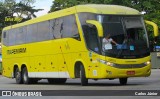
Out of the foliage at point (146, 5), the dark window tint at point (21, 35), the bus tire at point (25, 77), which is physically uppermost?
the foliage at point (146, 5)

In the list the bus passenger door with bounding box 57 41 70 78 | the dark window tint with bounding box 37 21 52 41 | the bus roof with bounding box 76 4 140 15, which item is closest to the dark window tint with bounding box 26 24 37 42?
the dark window tint with bounding box 37 21 52 41

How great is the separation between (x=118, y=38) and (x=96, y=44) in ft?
3.26

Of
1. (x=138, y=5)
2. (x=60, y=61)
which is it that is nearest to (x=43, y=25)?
(x=60, y=61)

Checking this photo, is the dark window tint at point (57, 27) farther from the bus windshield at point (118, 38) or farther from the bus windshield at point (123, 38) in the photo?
the bus windshield at point (123, 38)

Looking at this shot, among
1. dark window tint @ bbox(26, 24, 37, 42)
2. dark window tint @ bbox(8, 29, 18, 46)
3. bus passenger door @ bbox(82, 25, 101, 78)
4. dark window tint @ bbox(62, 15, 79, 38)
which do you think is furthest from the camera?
dark window tint @ bbox(8, 29, 18, 46)

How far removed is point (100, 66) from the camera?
21172mm

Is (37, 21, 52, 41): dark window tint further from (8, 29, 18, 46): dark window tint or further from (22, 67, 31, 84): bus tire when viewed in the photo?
(8, 29, 18, 46): dark window tint

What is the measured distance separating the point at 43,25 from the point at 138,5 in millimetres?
36993

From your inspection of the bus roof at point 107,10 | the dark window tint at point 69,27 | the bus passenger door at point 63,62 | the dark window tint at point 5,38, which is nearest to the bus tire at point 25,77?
the dark window tint at point 5,38

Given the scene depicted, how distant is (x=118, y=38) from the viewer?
70.2ft

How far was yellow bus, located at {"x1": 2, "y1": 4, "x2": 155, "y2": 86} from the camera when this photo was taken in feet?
69.5

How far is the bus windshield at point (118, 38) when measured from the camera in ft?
69.6

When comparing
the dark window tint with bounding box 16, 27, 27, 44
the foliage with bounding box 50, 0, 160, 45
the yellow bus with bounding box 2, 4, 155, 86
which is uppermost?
the foliage with bounding box 50, 0, 160, 45

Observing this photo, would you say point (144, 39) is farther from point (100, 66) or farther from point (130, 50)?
point (100, 66)
